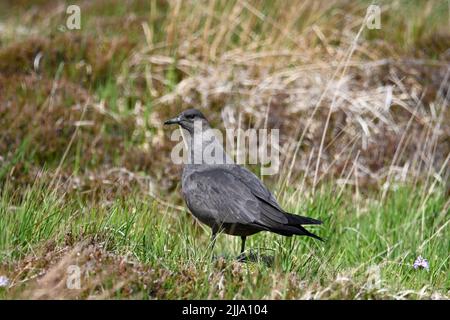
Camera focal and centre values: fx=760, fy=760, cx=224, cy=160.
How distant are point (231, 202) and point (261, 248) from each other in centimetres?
36

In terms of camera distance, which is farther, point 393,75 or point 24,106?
point 393,75

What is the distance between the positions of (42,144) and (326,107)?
3.18 meters

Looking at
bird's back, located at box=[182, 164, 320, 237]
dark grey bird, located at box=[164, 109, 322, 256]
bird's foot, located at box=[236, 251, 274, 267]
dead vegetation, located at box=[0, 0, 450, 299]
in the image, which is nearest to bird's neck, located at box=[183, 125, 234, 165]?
dark grey bird, located at box=[164, 109, 322, 256]

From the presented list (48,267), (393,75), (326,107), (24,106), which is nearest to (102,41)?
(24,106)

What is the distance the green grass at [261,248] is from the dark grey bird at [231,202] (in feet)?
0.54

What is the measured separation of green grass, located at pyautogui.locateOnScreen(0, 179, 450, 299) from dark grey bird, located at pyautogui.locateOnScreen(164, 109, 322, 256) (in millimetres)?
164

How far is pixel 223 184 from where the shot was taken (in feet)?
16.9

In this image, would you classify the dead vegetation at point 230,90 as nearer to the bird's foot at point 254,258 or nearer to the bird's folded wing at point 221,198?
the bird's folded wing at point 221,198

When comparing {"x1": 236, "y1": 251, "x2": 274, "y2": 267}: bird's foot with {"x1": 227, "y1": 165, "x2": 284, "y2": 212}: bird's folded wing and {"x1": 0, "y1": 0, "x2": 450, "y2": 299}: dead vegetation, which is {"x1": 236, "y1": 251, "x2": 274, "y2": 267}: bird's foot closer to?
{"x1": 227, "y1": 165, "x2": 284, "y2": 212}: bird's folded wing

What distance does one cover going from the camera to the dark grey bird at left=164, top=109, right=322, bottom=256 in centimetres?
477

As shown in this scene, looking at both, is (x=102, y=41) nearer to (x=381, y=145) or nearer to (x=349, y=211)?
(x=381, y=145)

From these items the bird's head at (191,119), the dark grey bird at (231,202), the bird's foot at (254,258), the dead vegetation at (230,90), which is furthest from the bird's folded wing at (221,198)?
the dead vegetation at (230,90)

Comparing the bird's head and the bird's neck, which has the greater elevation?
the bird's head

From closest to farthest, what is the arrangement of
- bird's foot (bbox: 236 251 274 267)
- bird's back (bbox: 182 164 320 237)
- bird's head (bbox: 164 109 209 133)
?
bird's foot (bbox: 236 251 274 267)
bird's back (bbox: 182 164 320 237)
bird's head (bbox: 164 109 209 133)
